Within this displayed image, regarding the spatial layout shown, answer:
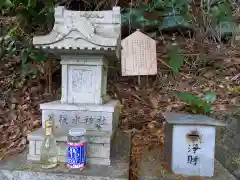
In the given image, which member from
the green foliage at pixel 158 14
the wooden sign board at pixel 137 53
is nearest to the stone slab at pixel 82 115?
the wooden sign board at pixel 137 53

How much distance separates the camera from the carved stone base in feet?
6.26

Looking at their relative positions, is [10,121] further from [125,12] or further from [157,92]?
[125,12]

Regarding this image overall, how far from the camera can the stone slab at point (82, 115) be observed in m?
2.04

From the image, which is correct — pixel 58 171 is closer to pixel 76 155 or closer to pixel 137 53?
pixel 76 155

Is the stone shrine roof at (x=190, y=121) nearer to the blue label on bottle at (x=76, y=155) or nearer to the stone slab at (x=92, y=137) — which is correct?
the stone slab at (x=92, y=137)

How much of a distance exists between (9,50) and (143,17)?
198cm

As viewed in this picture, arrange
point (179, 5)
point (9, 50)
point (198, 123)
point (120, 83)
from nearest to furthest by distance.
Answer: point (198, 123)
point (9, 50)
point (120, 83)
point (179, 5)

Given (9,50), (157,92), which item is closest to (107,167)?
(157,92)

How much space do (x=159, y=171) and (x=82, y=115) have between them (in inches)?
27.1

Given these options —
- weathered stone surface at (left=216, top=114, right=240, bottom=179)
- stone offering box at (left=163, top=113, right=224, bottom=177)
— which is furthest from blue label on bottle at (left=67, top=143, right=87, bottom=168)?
weathered stone surface at (left=216, top=114, right=240, bottom=179)

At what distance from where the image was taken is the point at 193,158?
6.11 ft

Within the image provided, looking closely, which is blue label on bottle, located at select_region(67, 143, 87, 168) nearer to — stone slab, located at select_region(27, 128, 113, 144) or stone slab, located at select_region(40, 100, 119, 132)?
stone slab, located at select_region(27, 128, 113, 144)

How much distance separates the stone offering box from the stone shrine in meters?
0.46

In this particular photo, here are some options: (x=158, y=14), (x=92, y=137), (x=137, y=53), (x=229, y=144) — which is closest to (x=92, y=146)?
(x=92, y=137)
